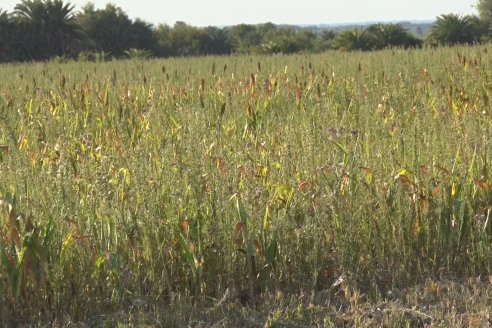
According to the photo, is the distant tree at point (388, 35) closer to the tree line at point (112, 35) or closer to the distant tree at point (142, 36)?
the tree line at point (112, 35)

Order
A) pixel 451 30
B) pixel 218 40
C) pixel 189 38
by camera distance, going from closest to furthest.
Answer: pixel 451 30 < pixel 189 38 < pixel 218 40

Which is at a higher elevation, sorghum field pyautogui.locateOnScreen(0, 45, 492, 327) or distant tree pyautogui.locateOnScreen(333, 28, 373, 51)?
distant tree pyautogui.locateOnScreen(333, 28, 373, 51)

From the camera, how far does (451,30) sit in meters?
23.9

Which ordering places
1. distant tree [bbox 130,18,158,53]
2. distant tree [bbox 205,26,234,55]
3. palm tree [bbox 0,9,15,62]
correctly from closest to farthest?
1. palm tree [bbox 0,9,15,62]
2. distant tree [bbox 130,18,158,53]
3. distant tree [bbox 205,26,234,55]

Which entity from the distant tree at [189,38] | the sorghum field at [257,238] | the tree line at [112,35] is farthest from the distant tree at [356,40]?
the sorghum field at [257,238]

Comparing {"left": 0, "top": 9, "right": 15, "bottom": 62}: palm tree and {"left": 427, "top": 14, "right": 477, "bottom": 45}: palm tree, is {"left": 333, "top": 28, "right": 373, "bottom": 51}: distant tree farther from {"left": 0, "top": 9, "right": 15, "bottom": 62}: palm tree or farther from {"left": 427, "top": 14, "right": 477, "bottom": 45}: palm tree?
{"left": 0, "top": 9, "right": 15, "bottom": 62}: palm tree

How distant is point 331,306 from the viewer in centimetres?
303

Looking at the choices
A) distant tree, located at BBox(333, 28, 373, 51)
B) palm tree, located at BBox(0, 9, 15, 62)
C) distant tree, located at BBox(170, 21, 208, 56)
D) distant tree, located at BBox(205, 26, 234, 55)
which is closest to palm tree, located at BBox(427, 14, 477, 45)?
distant tree, located at BBox(333, 28, 373, 51)

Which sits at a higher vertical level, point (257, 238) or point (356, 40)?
point (356, 40)

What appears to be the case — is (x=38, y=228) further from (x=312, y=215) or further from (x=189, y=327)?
(x=312, y=215)

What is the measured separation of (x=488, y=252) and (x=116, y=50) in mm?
28171

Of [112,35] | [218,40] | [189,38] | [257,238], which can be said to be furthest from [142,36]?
[257,238]

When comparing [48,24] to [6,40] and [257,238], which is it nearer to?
[6,40]

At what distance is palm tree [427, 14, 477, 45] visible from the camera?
2391 cm
